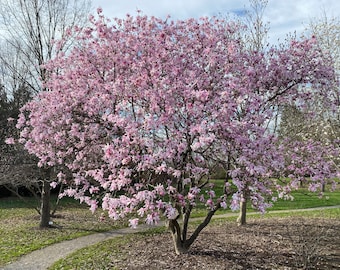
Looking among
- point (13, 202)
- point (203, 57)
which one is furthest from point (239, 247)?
point (13, 202)

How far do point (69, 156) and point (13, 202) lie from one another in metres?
13.2

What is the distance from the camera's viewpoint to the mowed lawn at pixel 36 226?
29.0ft

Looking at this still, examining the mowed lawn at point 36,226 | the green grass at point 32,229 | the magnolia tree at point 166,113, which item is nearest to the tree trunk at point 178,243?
the magnolia tree at point 166,113

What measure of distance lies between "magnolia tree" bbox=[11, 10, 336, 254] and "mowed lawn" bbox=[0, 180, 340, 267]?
198cm

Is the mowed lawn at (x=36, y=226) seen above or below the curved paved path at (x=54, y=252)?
above

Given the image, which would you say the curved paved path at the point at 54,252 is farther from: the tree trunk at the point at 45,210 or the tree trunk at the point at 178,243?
the tree trunk at the point at 178,243

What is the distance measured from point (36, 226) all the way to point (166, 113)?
318 inches

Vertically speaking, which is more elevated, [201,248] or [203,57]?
[203,57]

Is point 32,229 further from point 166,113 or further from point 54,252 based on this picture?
Answer: point 166,113

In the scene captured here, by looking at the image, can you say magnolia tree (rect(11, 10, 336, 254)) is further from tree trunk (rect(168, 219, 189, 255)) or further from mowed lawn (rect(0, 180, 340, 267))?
mowed lawn (rect(0, 180, 340, 267))

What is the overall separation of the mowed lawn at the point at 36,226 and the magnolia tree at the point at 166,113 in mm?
1979

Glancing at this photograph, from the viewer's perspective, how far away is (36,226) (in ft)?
37.4

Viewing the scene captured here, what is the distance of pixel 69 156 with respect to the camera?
721cm

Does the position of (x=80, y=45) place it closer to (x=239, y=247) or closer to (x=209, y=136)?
(x=209, y=136)
